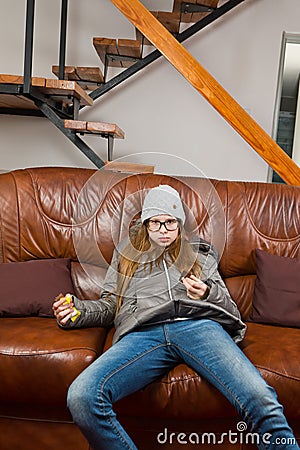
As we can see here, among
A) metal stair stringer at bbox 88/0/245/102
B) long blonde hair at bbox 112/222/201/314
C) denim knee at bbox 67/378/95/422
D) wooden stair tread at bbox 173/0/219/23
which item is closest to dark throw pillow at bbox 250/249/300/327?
long blonde hair at bbox 112/222/201/314

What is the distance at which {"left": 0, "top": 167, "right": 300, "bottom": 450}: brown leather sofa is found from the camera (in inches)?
78.2

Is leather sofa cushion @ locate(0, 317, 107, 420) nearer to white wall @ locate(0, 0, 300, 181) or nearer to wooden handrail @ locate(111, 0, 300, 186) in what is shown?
wooden handrail @ locate(111, 0, 300, 186)

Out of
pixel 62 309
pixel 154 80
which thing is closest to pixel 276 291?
pixel 62 309

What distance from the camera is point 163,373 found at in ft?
6.48

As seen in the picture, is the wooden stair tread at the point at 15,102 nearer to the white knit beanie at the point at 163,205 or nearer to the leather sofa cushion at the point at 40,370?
the white knit beanie at the point at 163,205

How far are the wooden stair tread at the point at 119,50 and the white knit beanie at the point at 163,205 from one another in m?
2.34

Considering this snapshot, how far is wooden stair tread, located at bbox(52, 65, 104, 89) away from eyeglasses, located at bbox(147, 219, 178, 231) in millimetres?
2467

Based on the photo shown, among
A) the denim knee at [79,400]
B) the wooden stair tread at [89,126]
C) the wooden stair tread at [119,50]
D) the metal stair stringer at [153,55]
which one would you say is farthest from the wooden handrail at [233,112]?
the denim knee at [79,400]

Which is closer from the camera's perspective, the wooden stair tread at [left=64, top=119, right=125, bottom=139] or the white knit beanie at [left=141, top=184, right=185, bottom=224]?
the white knit beanie at [left=141, top=184, right=185, bottom=224]

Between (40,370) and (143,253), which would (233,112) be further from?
(40,370)

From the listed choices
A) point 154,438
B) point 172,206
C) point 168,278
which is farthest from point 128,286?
point 154,438

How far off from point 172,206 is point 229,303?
42 centimetres

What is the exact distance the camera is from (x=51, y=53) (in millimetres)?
4727

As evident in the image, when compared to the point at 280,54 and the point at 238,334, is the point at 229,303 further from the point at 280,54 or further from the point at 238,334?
the point at 280,54
